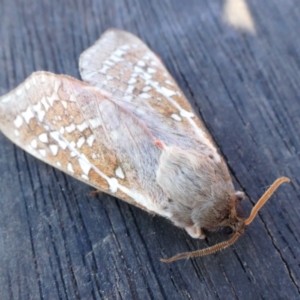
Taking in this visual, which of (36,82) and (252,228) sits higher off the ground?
(36,82)

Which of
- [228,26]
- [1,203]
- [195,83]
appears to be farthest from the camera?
[228,26]

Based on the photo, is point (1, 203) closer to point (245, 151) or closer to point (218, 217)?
point (218, 217)

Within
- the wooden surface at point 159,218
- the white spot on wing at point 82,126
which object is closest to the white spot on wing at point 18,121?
the wooden surface at point 159,218

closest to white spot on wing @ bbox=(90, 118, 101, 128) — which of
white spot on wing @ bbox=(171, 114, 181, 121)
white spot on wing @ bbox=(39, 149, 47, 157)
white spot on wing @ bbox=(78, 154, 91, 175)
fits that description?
white spot on wing @ bbox=(78, 154, 91, 175)

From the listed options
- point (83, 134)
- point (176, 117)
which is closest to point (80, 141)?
point (83, 134)

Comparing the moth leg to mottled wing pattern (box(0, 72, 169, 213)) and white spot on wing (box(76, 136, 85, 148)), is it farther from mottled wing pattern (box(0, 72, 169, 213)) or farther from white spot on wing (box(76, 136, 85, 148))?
white spot on wing (box(76, 136, 85, 148))

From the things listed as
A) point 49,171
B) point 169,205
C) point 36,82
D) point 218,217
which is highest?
point 36,82

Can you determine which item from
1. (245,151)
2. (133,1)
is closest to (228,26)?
(133,1)

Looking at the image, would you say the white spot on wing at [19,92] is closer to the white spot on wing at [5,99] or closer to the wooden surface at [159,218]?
the white spot on wing at [5,99]

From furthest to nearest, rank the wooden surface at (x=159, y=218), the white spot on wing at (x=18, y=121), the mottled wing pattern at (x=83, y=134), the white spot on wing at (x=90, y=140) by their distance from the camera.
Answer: the white spot on wing at (x=18, y=121) → the white spot on wing at (x=90, y=140) → the mottled wing pattern at (x=83, y=134) → the wooden surface at (x=159, y=218)
